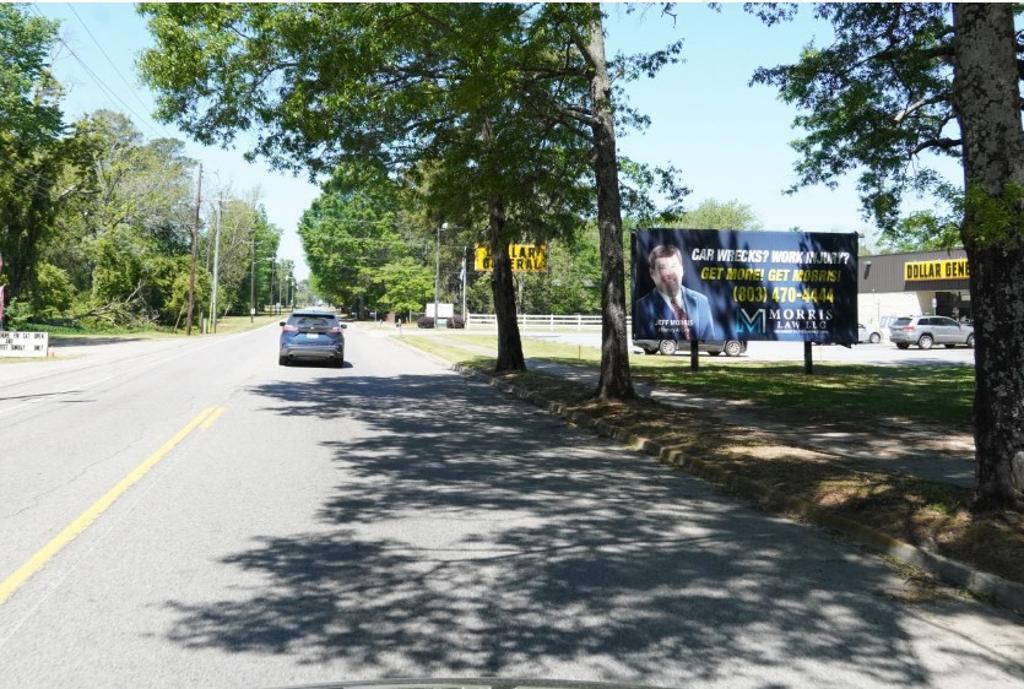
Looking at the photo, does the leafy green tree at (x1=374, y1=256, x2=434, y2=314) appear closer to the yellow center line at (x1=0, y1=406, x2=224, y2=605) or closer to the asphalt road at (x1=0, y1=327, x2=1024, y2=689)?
the yellow center line at (x1=0, y1=406, x2=224, y2=605)

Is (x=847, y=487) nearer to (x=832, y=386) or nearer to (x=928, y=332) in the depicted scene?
(x=832, y=386)

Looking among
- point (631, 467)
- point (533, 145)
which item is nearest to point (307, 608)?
point (631, 467)

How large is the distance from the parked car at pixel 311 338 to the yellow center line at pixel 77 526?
14.1 meters

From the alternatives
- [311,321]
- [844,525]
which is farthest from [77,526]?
[311,321]

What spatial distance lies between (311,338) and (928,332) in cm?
3224

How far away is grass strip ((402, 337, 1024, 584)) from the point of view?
578 centimetres

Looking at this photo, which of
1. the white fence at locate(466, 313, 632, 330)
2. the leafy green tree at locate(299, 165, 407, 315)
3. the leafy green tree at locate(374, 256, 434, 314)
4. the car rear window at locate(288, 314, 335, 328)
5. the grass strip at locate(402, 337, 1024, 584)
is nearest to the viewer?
the grass strip at locate(402, 337, 1024, 584)

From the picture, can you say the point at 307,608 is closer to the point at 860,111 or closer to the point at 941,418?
the point at 941,418

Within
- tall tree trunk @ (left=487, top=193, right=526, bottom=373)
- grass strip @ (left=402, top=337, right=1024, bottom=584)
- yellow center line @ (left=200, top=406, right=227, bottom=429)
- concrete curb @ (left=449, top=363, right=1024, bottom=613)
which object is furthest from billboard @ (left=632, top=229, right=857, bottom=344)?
yellow center line @ (left=200, top=406, right=227, bottom=429)

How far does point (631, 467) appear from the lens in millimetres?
9766

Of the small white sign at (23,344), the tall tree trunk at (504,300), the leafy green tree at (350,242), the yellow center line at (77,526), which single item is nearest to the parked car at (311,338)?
the tall tree trunk at (504,300)

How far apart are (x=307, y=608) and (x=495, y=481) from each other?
4036 mm

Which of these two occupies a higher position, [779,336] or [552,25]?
[552,25]

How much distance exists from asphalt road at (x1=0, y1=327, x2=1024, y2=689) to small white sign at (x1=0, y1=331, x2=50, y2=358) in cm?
2119
